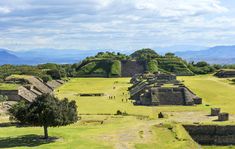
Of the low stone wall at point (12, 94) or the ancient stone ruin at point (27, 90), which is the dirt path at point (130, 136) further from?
the low stone wall at point (12, 94)

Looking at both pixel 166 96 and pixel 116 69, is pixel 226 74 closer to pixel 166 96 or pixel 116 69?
pixel 116 69

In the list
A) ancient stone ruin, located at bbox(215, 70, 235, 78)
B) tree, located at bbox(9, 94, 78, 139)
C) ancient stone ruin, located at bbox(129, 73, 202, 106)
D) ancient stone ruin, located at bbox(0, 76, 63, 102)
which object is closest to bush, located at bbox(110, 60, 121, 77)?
ancient stone ruin, located at bbox(215, 70, 235, 78)

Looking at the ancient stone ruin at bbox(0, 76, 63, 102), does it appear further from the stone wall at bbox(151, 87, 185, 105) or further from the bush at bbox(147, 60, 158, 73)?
the bush at bbox(147, 60, 158, 73)

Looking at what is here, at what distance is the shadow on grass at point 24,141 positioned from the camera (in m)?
38.0

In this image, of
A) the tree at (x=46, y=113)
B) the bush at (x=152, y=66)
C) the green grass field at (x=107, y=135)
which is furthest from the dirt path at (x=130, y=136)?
the bush at (x=152, y=66)

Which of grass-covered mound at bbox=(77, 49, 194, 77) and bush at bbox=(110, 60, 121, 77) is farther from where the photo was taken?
grass-covered mound at bbox=(77, 49, 194, 77)

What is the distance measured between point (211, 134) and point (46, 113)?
60.3 ft

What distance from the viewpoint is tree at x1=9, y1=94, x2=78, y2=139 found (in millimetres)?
39438

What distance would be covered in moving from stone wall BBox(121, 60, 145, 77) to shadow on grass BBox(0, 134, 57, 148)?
373 ft

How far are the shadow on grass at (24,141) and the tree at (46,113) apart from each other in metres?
1.02

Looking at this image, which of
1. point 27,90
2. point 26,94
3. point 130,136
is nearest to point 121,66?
point 27,90

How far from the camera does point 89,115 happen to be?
59.2m

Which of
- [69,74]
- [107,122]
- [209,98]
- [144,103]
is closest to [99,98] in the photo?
[144,103]

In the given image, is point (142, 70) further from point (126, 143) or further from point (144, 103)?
point (126, 143)
